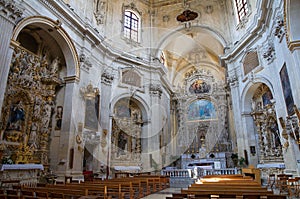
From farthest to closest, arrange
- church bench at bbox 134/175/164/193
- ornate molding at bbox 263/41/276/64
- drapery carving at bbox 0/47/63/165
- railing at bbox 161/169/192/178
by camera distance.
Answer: railing at bbox 161/169/192/178, ornate molding at bbox 263/41/276/64, drapery carving at bbox 0/47/63/165, church bench at bbox 134/175/164/193

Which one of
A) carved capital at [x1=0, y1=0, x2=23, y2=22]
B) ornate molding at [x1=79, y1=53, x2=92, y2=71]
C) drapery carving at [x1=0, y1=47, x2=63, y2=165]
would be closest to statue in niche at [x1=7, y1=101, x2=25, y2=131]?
drapery carving at [x1=0, y1=47, x2=63, y2=165]

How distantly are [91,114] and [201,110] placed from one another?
1168cm

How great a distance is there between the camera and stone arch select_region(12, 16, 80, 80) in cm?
972

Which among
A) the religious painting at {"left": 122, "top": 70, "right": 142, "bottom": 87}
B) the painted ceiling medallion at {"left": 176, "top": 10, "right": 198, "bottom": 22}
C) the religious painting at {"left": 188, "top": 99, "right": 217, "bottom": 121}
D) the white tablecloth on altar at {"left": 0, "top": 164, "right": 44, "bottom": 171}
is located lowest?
the white tablecloth on altar at {"left": 0, "top": 164, "right": 44, "bottom": 171}

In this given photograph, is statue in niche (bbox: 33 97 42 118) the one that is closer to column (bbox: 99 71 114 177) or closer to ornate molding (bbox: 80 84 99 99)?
ornate molding (bbox: 80 84 99 99)

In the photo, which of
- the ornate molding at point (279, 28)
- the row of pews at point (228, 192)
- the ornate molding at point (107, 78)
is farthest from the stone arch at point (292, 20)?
the ornate molding at point (107, 78)

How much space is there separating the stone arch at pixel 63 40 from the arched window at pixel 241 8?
1098 cm

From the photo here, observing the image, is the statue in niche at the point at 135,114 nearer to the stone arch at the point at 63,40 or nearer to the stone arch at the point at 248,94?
the stone arch at the point at 63,40

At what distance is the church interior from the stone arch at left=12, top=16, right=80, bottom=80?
5 cm

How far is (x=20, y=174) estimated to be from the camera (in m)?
8.45

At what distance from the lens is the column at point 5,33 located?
24.6ft

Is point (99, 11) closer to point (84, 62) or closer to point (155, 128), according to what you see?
point (84, 62)

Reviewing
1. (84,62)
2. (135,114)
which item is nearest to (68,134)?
(84,62)

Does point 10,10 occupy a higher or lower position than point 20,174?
higher
